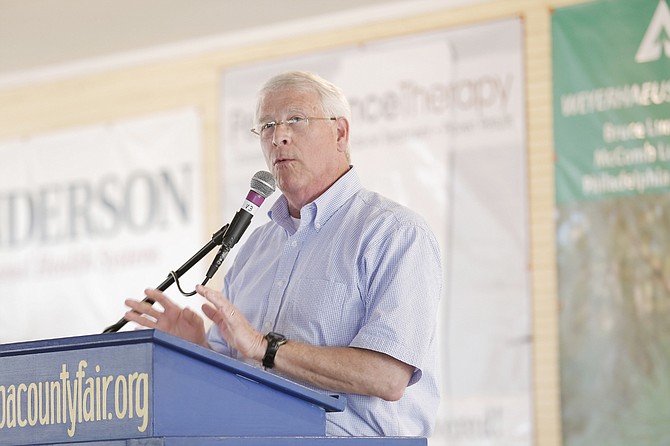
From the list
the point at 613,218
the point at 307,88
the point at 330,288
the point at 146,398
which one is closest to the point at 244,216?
the point at 330,288

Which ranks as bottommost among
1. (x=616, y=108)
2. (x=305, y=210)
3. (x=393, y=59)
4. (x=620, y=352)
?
(x=620, y=352)

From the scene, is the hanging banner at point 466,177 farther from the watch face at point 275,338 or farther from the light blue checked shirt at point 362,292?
the watch face at point 275,338

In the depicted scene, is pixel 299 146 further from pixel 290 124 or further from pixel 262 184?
pixel 262 184

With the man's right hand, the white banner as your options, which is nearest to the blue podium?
Answer: the man's right hand

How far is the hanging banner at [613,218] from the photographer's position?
509cm

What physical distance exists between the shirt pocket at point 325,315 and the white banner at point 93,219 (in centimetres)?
416

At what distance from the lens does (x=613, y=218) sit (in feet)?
17.4

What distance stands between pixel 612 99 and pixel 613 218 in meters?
0.61

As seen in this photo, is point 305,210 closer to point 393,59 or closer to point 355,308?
point 355,308

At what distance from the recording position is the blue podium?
5.99ft

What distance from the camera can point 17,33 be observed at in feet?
22.5

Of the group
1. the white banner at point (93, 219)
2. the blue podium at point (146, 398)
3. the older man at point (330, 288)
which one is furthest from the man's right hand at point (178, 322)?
the white banner at point (93, 219)

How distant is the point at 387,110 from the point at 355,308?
3670mm

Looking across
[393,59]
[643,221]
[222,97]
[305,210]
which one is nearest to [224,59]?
[222,97]
